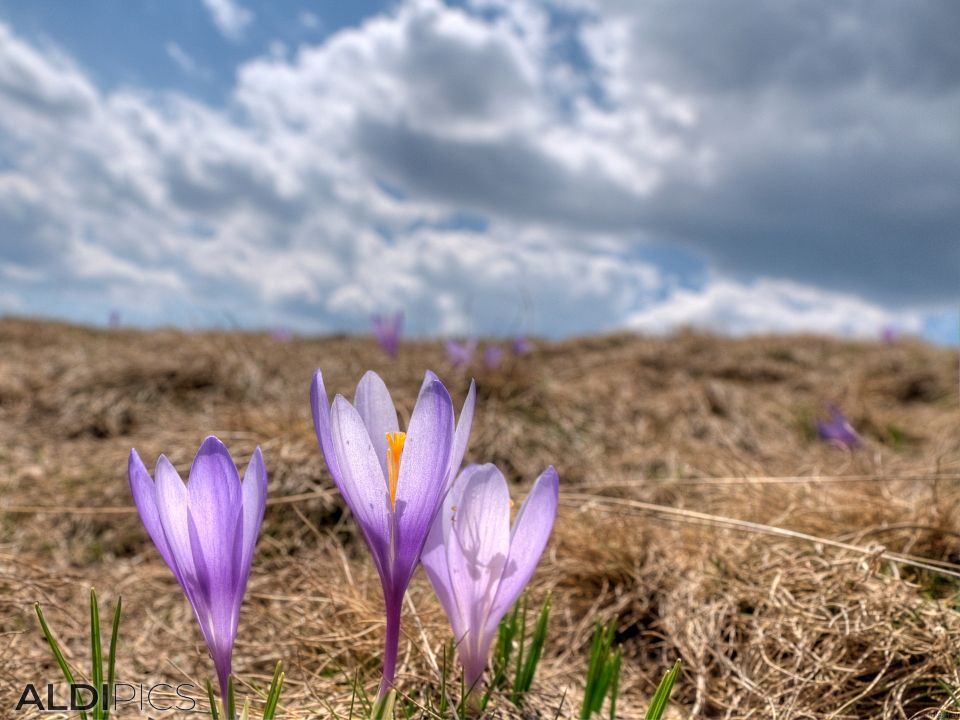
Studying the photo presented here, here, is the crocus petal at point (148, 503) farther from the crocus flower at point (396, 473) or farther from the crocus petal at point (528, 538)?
the crocus petal at point (528, 538)

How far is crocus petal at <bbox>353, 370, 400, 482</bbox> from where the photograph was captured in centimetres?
94

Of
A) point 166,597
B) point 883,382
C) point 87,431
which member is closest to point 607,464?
point 166,597

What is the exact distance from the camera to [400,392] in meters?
3.69

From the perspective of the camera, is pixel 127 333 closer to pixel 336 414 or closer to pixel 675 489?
pixel 675 489

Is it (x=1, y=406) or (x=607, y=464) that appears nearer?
(x=607, y=464)

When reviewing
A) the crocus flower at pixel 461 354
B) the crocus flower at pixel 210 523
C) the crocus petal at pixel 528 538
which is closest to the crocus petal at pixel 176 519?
the crocus flower at pixel 210 523

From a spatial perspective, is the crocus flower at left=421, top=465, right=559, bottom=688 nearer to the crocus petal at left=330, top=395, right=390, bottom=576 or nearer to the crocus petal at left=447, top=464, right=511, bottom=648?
the crocus petal at left=447, top=464, right=511, bottom=648

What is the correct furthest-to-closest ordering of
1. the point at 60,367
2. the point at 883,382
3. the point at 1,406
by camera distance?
the point at 883,382, the point at 60,367, the point at 1,406

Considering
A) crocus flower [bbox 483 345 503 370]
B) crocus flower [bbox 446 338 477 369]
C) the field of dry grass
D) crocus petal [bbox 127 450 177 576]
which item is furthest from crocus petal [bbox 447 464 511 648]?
crocus flower [bbox 446 338 477 369]

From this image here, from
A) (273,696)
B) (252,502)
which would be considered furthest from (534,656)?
(252,502)

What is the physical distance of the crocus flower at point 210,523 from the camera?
0.81 metres

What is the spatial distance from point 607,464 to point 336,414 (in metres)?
Result: 2.48

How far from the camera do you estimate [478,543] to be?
36.7 inches

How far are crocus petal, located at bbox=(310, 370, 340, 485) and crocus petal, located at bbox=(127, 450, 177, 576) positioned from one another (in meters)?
0.22
